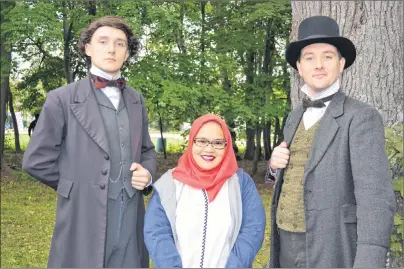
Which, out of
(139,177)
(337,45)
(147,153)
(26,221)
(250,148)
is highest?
(337,45)

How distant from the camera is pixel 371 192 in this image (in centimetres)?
260

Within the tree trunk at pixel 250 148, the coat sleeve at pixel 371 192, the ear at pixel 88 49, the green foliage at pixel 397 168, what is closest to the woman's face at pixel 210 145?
the coat sleeve at pixel 371 192

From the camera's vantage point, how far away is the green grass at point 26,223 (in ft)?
25.4

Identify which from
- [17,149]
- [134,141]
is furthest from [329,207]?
[17,149]

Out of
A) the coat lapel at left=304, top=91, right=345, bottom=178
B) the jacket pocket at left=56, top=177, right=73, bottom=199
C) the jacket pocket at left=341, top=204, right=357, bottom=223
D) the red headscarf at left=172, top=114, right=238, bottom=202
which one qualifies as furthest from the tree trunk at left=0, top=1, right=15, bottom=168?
the jacket pocket at left=341, top=204, right=357, bottom=223

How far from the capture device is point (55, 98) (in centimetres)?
338

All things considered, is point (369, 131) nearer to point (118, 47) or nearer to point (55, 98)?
point (118, 47)

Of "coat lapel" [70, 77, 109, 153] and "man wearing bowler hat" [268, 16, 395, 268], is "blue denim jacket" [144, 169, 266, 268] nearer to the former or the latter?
"man wearing bowler hat" [268, 16, 395, 268]

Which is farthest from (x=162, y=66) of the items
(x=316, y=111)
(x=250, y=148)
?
(x=316, y=111)

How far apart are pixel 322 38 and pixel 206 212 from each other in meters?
1.08

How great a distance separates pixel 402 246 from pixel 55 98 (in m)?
2.56

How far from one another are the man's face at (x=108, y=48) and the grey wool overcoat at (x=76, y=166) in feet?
0.65

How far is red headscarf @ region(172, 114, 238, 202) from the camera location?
303cm

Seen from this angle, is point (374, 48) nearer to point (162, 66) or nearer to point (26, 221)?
point (26, 221)
